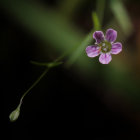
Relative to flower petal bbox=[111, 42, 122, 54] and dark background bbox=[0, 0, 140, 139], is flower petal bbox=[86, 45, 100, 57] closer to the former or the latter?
flower petal bbox=[111, 42, 122, 54]

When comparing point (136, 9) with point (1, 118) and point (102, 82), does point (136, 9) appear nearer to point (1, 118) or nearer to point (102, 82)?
point (102, 82)

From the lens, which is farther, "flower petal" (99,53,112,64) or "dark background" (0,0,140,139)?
"dark background" (0,0,140,139)

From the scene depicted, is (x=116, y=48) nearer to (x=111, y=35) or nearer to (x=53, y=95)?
(x=111, y=35)

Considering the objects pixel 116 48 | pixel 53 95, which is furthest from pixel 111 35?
Answer: pixel 53 95

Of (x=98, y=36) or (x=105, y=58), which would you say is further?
(x=98, y=36)

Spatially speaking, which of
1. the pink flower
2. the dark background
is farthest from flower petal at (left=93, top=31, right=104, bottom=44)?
the dark background

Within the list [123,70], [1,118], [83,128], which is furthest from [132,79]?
[1,118]

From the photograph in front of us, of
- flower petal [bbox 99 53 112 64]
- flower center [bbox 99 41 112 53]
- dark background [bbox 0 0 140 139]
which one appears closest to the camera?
flower petal [bbox 99 53 112 64]

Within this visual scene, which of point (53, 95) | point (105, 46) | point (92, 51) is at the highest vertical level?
point (92, 51)

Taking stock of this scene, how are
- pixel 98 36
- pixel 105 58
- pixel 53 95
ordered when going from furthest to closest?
pixel 53 95
pixel 98 36
pixel 105 58
